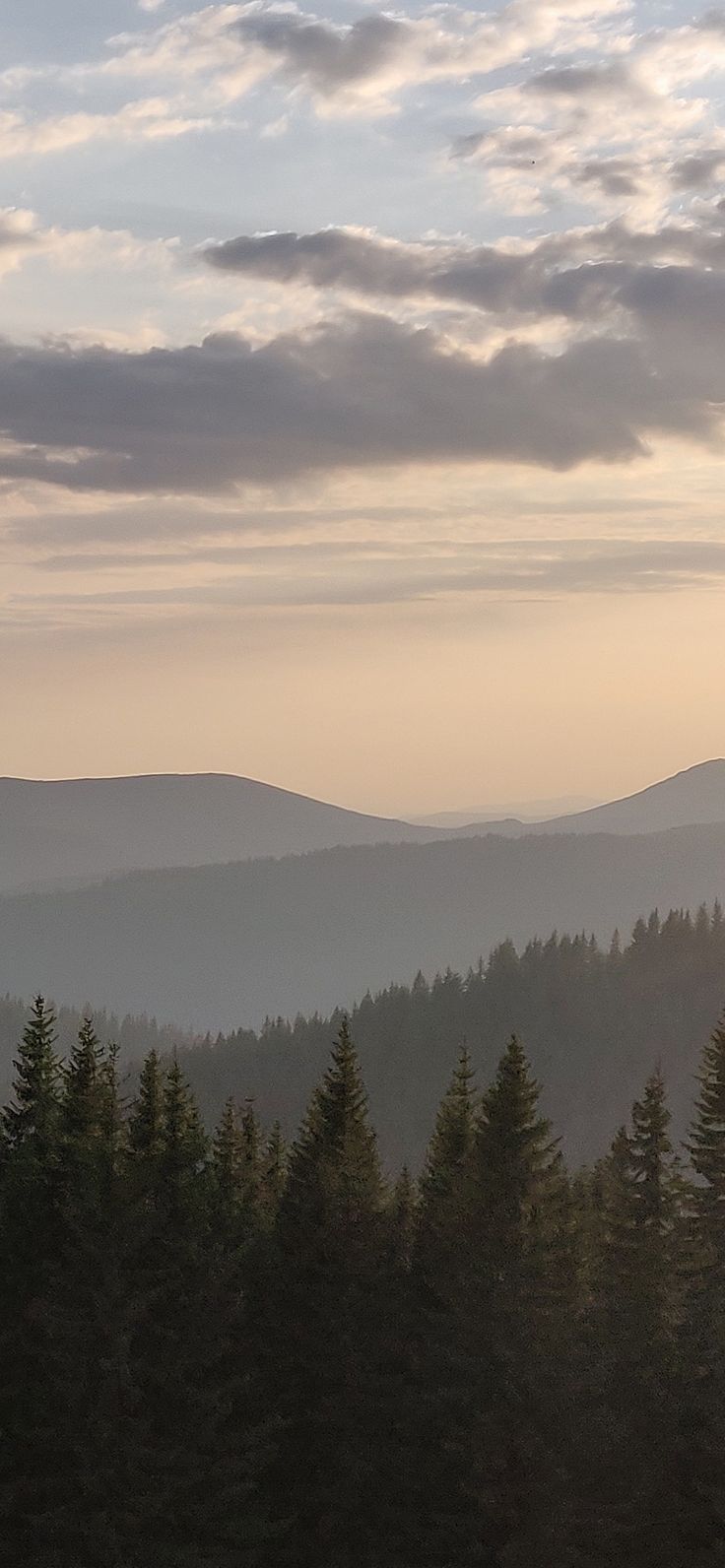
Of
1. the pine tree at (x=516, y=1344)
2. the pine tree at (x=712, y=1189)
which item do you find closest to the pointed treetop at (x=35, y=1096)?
the pine tree at (x=516, y=1344)

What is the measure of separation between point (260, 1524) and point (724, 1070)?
1542cm

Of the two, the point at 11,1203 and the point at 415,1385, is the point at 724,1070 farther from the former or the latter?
the point at 11,1203

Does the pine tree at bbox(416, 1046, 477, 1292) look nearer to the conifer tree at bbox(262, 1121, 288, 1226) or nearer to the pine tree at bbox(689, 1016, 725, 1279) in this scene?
the conifer tree at bbox(262, 1121, 288, 1226)

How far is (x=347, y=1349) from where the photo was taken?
40.3 meters

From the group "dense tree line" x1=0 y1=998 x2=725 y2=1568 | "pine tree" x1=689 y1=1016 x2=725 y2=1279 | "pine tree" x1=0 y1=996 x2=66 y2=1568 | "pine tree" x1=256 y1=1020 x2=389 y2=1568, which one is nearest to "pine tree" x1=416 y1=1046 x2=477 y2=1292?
"dense tree line" x1=0 y1=998 x2=725 y2=1568

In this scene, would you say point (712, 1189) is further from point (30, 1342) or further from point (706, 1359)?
point (30, 1342)

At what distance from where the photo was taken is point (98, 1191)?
123 ft

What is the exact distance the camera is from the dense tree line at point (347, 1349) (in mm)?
36500

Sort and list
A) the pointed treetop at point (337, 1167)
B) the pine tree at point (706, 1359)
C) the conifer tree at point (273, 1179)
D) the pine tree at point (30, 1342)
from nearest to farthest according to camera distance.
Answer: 1. the pine tree at point (30, 1342)
2. the pine tree at point (706, 1359)
3. the pointed treetop at point (337, 1167)
4. the conifer tree at point (273, 1179)

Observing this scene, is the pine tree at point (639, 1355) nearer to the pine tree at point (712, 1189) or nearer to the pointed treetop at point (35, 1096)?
the pine tree at point (712, 1189)

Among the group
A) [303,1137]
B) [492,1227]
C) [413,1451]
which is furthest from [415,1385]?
[303,1137]

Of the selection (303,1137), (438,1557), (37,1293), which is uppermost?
(303,1137)

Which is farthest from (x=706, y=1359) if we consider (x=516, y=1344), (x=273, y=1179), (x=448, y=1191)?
(x=273, y=1179)

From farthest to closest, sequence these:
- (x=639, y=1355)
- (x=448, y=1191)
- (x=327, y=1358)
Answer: (x=448, y=1191), (x=327, y=1358), (x=639, y=1355)
